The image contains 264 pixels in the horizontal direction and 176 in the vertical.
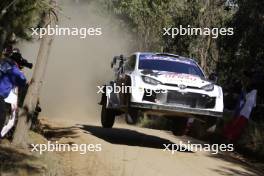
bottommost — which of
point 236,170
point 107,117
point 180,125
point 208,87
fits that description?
point 236,170

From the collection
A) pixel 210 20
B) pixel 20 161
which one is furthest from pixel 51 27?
pixel 210 20

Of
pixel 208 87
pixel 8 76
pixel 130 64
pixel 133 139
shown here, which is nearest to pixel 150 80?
pixel 208 87

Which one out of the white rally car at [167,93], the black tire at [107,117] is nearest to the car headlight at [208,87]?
the white rally car at [167,93]

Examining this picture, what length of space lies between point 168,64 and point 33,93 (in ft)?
12.3

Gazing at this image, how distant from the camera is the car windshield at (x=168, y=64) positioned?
1369 cm

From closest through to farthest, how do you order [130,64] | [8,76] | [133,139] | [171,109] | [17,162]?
[17,162] → [8,76] → [171,109] → [130,64] → [133,139]

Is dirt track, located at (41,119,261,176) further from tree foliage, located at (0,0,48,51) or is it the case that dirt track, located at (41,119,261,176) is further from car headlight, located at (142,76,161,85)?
tree foliage, located at (0,0,48,51)

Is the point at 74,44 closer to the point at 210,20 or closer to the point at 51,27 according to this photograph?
the point at 210,20

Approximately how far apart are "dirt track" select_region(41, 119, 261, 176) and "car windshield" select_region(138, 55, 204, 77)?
71.7 inches

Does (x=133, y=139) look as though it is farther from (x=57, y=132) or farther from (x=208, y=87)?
(x=208, y=87)

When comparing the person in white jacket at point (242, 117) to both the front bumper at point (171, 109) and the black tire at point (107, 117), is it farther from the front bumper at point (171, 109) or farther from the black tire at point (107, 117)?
the black tire at point (107, 117)

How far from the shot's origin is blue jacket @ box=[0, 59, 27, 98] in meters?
9.83

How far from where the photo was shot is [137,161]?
11086 millimetres

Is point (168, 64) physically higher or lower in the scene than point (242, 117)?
higher
